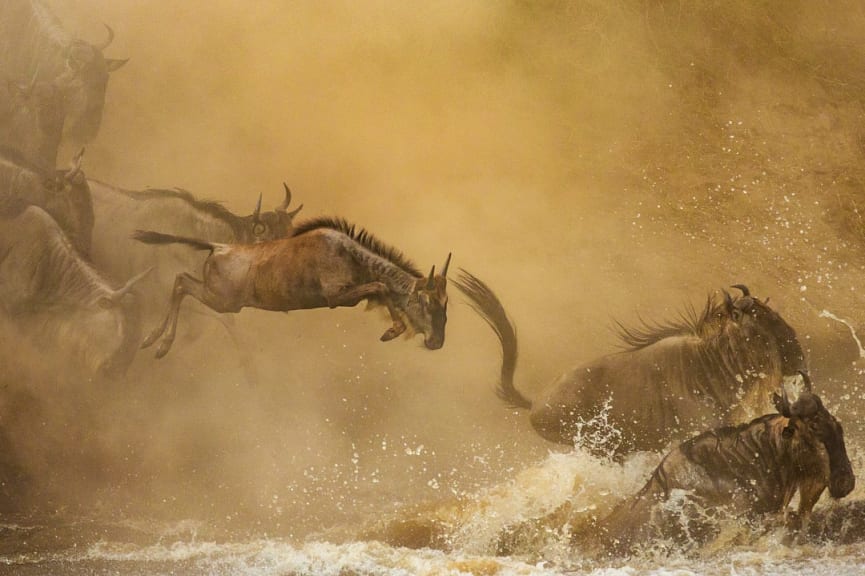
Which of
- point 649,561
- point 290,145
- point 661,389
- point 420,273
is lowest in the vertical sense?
point 649,561

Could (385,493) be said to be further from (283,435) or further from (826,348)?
(826,348)

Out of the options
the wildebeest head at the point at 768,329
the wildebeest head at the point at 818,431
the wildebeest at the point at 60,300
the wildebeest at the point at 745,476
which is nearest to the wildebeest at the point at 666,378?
Answer: the wildebeest head at the point at 768,329

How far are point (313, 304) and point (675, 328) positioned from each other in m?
2.17

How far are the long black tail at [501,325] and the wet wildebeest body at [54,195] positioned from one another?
2.47m

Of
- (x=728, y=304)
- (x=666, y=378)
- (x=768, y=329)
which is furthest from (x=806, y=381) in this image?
(x=666, y=378)

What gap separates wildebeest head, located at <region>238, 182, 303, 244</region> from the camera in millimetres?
6578

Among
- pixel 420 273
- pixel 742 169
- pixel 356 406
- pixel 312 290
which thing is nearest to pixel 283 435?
pixel 356 406

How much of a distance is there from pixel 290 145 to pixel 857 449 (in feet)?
12.5

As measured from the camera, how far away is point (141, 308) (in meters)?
6.67

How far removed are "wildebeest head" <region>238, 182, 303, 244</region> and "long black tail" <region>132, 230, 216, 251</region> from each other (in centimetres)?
23

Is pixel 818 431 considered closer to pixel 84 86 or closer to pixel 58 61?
pixel 84 86

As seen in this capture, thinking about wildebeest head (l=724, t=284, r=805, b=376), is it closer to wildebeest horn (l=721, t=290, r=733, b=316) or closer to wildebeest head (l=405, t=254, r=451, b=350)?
wildebeest horn (l=721, t=290, r=733, b=316)

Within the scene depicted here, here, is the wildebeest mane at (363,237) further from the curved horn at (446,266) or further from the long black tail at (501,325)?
the long black tail at (501,325)

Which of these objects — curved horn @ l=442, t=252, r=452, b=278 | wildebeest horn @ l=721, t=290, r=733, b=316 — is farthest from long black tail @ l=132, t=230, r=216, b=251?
wildebeest horn @ l=721, t=290, r=733, b=316
